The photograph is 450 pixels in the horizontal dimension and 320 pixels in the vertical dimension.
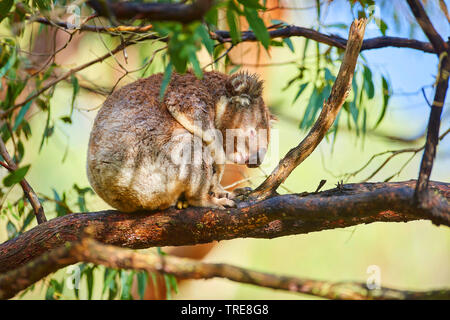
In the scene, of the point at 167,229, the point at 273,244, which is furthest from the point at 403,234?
the point at 167,229

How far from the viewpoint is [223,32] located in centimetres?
323

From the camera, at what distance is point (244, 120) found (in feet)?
9.08

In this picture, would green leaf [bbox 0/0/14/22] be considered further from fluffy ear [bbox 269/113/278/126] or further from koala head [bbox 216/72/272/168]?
fluffy ear [bbox 269/113/278/126]

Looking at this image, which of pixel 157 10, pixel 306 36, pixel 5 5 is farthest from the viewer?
pixel 306 36

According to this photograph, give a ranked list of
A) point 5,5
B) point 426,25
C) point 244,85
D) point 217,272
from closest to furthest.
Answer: point 217,272
point 426,25
point 5,5
point 244,85

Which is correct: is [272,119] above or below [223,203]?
above

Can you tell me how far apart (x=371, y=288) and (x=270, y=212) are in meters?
0.60

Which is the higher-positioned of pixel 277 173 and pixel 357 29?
pixel 357 29

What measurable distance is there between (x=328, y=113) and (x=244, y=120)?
61cm

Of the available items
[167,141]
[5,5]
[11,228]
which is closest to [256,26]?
[167,141]

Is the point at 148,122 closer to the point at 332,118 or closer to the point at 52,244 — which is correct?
the point at 52,244

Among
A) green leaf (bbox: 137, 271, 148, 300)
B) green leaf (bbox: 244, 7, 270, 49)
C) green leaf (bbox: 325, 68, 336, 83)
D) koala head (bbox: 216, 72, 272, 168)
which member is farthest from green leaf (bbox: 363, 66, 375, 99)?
green leaf (bbox: 137, 271, 148, 300)

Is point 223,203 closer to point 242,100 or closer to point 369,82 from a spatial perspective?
point 242,100

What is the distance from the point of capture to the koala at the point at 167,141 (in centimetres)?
235
